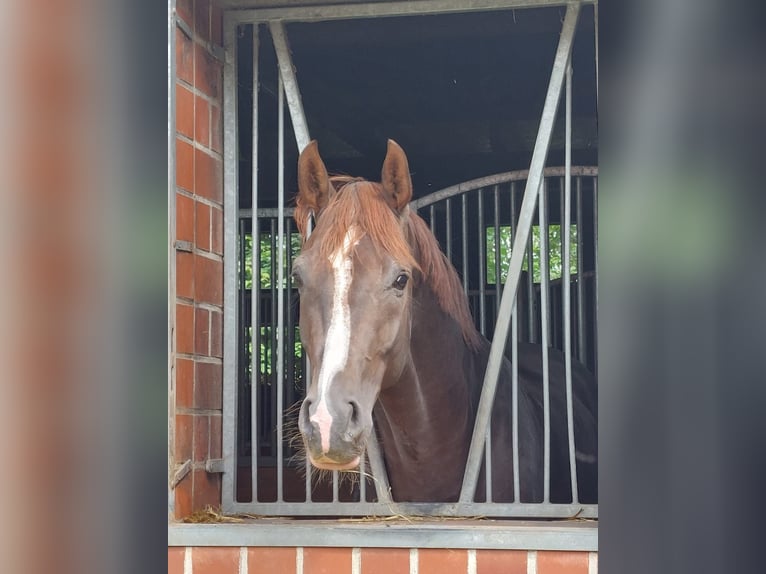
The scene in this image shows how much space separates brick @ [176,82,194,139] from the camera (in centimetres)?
244

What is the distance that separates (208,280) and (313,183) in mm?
403

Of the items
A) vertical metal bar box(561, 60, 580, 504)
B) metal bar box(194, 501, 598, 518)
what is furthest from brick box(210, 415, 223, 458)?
vertical metal bar box(561, 60, 580, 504)

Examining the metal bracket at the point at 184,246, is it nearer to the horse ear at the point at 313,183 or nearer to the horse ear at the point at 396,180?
the horse ear at the point at 313,183

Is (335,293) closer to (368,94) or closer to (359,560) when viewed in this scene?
(359,560)

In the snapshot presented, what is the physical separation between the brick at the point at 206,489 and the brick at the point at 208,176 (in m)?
0.77

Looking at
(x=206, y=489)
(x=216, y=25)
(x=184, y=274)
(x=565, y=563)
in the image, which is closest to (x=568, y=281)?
(x=565, y=563)

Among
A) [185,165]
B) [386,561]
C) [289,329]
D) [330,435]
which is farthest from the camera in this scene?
[289,329]

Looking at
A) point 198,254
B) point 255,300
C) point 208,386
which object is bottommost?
point 208,386

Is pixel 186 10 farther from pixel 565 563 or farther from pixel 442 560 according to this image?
pixel 565 563

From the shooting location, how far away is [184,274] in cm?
244

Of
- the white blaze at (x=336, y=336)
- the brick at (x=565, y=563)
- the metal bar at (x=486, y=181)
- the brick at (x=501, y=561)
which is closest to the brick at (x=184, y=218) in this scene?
the white blaze at (x=336, y=336)

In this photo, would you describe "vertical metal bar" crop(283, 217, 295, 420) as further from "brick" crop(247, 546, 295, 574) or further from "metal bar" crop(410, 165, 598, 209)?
"brick" crop(247, 546, 295, 574)

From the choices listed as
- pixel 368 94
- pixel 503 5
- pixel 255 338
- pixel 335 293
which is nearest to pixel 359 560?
pixel 335 293
